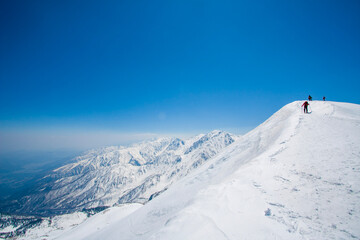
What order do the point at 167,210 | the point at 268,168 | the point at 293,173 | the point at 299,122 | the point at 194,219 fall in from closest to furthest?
the point at 194,219 → the point at 293,173 → the point at 268,168 → the point at 167,210 → the point at 299,122

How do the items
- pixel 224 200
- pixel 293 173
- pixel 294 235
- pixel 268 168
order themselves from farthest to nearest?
1. pixel 268 168
2. pixel 293 173
3. pixel 224 200
4. pixel 294 235

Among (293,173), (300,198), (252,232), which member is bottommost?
(252,232)

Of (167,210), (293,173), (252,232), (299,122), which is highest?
(299,122)

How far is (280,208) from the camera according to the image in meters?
8.33

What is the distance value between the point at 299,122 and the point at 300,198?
1452 cm

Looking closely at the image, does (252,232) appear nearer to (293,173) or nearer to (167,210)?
(293,173)

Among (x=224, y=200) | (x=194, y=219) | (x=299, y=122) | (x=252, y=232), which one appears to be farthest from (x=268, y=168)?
(x=299, y=122)

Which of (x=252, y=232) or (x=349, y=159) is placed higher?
(x=349, y=159)

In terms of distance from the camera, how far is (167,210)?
45.1 feet

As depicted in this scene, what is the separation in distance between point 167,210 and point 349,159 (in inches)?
593

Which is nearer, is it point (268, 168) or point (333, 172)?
point (333, 172)

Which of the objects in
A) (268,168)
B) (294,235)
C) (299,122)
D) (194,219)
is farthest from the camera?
(299,122)

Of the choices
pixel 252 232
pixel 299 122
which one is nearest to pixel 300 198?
pixel 252 232

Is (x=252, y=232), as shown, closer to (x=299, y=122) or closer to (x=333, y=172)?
(x=333, y=172)
